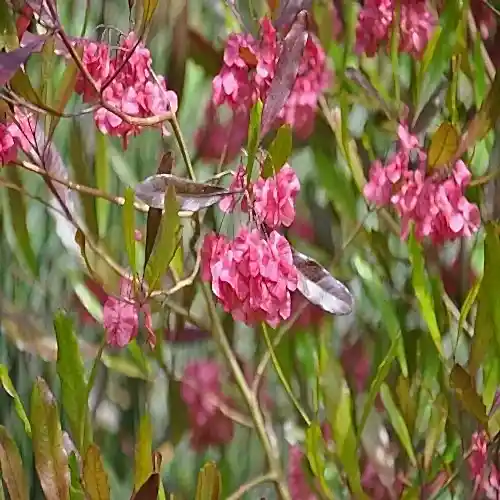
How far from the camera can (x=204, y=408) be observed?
0.69 m

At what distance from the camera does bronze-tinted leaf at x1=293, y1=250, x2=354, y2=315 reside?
0.59m

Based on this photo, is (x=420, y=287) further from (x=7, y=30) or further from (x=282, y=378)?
(x=7, y=30)

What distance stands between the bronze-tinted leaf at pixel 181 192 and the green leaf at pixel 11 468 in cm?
21

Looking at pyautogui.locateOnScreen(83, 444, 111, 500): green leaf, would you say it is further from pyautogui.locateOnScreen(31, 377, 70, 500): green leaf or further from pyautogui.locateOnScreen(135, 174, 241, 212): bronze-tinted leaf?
pyautogui.locateOnScreen(135, 174, 241, 212): bronze-tinted leaf

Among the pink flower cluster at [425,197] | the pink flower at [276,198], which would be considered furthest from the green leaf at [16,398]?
the pink flower cluster at [425,197]

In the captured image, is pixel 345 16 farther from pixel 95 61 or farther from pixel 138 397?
pixel 138 397

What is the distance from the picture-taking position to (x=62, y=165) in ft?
2.08

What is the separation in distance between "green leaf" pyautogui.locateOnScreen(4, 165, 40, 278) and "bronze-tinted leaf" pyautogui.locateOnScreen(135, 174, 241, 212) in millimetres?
167

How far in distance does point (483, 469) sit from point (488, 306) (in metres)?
0.14

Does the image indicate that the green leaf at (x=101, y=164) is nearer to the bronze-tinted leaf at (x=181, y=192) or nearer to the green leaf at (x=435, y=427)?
the bronze-tinted leaf at (x=181, y=192)

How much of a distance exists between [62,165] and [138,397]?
21 cm

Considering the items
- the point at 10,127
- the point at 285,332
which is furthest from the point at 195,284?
the point at 10,127

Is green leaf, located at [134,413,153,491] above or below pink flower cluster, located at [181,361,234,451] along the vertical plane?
above

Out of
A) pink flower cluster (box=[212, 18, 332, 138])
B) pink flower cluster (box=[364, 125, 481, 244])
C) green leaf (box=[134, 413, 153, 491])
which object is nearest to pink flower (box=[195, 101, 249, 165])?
pink flower cluster (box=[212, 18, 332, 138])
